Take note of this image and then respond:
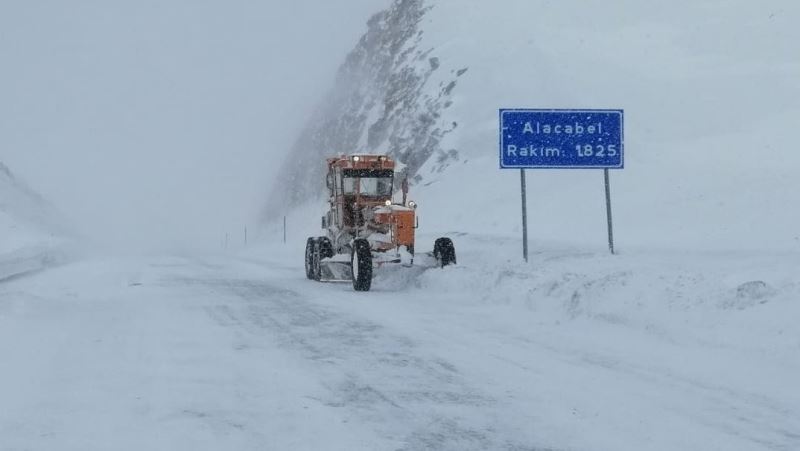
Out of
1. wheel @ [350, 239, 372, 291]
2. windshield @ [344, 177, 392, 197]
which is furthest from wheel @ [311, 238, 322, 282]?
wheel @ [350, 239, 372, 291]

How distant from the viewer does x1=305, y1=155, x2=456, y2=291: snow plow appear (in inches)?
645

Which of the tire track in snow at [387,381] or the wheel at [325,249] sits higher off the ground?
the wheel at [325,249]

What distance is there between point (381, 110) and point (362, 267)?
152ft

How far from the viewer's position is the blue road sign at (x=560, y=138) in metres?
16.8

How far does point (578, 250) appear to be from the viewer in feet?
61.8

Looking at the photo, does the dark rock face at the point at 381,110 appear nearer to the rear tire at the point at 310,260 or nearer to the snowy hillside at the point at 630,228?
the snowy hillside at the point at 630,228

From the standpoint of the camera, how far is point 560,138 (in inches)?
669

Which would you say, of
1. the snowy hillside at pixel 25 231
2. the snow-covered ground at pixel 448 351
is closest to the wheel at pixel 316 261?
the snow-covered ground at pixel 448 351

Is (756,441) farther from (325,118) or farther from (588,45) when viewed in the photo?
(325,118)

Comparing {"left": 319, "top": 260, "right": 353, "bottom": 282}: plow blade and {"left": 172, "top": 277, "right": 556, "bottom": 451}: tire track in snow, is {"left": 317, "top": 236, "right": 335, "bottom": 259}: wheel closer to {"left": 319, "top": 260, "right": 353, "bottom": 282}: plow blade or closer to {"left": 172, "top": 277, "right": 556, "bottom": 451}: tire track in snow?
{"left": 319, "top": 260, "right": 353, "bottom": 282}: plow blade

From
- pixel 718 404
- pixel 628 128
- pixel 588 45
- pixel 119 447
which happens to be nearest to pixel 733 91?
pixel 628 128

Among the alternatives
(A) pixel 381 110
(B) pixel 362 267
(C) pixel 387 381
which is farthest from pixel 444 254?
(A) pixel 381 110

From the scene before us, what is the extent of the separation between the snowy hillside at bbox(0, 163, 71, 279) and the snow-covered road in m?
14.3

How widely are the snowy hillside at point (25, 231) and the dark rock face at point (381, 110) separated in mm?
20880
